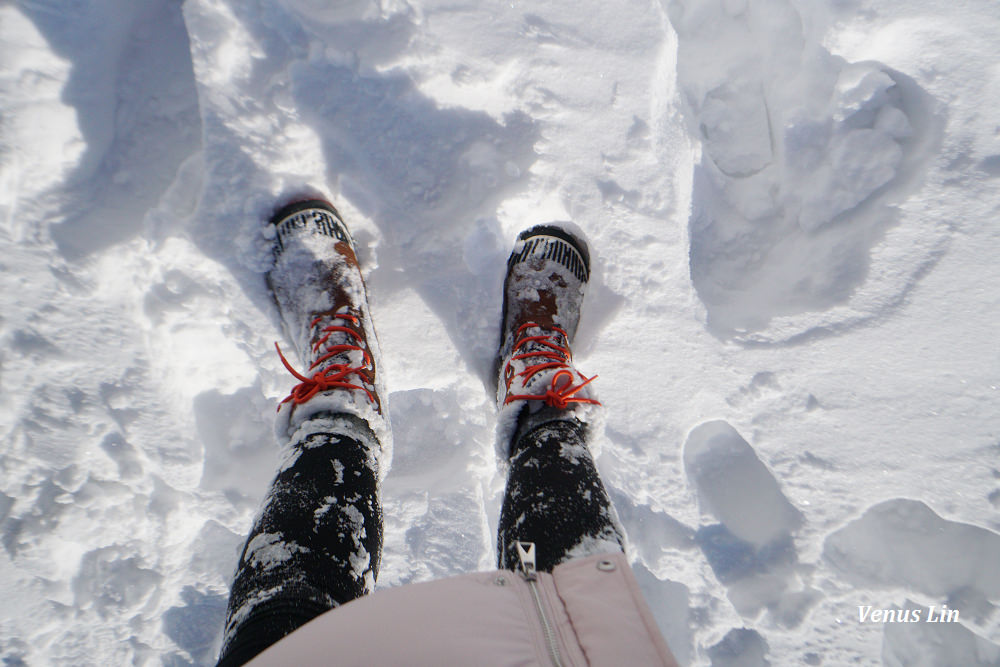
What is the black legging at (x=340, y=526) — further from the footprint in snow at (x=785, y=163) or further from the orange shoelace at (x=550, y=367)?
the footprint in snow at (x=785, y=163)

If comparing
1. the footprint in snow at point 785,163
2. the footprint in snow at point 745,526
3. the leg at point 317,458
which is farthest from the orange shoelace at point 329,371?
the footprint in snow at point 785,163

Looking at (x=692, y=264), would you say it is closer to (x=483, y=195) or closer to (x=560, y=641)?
(x=483, y=195)

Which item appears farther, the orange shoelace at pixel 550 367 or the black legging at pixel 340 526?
the orange shoelace at pixel 550 367

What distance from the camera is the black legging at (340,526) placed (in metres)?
0.73

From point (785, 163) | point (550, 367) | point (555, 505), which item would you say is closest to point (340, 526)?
point (555, 505)

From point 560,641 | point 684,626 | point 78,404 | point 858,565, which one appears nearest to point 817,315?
point 858,565

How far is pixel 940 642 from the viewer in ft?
3.88

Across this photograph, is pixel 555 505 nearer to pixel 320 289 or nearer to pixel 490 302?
pixel 490 302

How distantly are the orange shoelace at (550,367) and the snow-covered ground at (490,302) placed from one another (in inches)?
5.5

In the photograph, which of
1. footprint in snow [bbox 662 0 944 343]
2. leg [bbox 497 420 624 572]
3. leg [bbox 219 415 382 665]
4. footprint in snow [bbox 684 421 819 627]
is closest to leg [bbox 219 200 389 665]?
leg [bbox 219 415 382 665]

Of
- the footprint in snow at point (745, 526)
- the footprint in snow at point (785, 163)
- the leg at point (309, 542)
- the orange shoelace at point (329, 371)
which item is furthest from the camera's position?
the footprint in snow at point (785, 163)

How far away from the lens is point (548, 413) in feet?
3.73

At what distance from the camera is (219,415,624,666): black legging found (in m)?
0.73

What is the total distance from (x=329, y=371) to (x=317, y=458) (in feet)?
0.97
